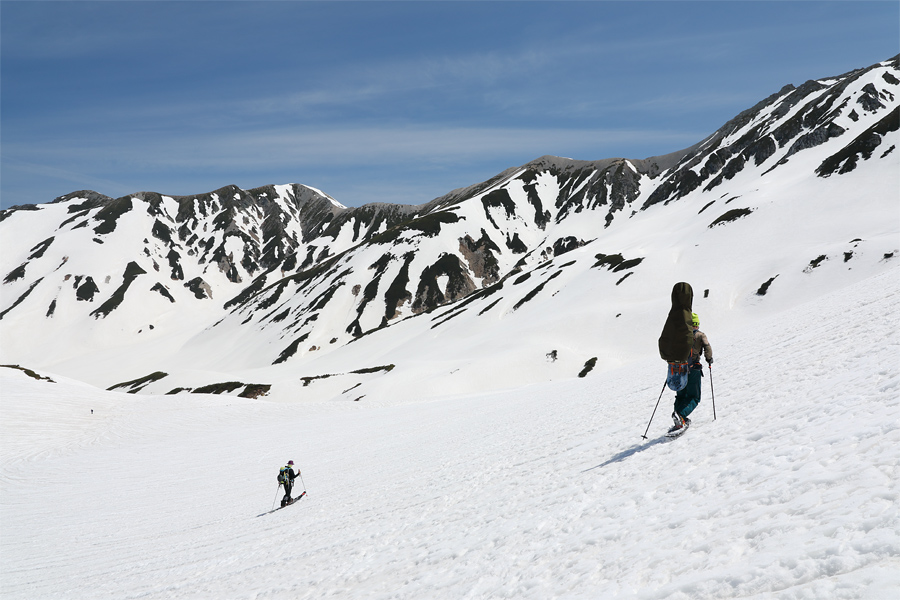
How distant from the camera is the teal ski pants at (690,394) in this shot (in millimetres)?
10258

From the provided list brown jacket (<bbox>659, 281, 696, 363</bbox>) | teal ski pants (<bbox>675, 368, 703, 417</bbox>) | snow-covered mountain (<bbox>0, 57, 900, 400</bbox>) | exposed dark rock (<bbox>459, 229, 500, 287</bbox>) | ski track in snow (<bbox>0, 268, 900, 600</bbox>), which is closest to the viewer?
ski track in snow (<bbox>0, 268, 900, 600</bbox>)

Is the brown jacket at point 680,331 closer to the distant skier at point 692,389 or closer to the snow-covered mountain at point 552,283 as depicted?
the distant skier at point 692,389

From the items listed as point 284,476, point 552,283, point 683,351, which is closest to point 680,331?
point 683,351

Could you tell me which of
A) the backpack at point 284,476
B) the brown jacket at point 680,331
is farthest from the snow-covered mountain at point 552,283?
the brown jacket at point 680,331

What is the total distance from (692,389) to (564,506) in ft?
13.0

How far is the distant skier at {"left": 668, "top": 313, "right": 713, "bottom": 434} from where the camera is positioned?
10148 mm

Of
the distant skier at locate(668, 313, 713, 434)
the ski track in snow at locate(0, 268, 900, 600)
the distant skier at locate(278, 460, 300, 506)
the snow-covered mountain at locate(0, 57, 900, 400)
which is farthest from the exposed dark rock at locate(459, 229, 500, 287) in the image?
the distant skier at locate(668, 313, 713, 434)

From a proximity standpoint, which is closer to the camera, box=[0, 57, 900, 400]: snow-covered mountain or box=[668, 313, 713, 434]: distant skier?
box=[668, 313, 713, 434]: distant skier

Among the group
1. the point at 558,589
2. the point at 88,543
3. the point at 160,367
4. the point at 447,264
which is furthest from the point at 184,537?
the point at 160,367

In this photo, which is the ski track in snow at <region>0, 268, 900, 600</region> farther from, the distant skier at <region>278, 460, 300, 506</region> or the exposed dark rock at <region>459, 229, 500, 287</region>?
the exposed dark rock at <region>459, 229, 500, 287</region>

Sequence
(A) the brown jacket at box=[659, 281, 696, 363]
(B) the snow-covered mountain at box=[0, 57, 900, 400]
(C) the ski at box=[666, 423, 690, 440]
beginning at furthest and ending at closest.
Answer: (B) the snow-covered mountain at box=[0, 57, 900, 400] < (C) the ski at box=[666, 423, 690, 440] < (A) the brown jacket at box=[659, 281, 696, 363]

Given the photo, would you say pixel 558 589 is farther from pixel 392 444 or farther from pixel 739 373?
pixel 392 444

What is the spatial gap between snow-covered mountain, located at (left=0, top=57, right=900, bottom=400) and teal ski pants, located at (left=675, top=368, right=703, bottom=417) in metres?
44.0

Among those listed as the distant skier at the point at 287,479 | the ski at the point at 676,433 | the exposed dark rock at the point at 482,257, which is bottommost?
the distant skier at the point at 287,479
